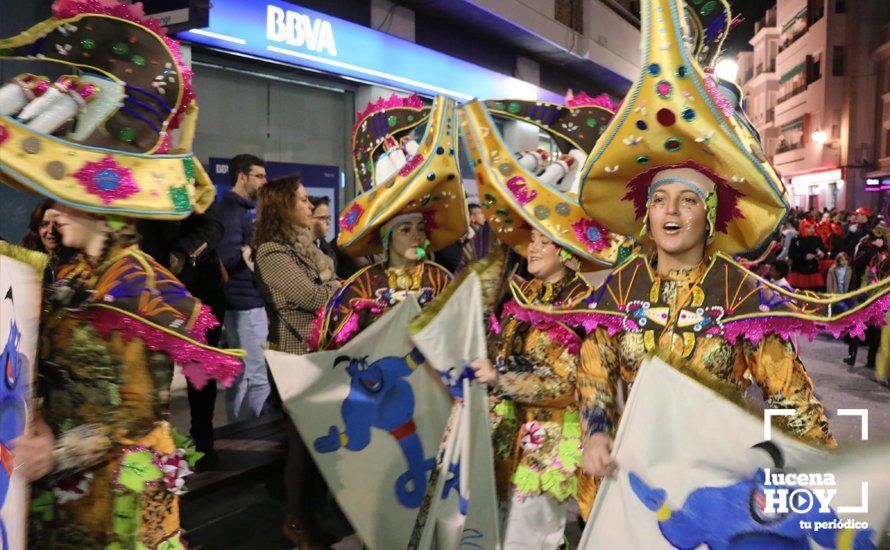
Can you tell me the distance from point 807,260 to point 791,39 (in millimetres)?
41613

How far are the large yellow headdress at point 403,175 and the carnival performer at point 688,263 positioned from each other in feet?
3.70

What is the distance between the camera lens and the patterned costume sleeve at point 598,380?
268cm

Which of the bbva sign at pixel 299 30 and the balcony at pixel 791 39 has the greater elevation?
the balcony at pixel 791 39

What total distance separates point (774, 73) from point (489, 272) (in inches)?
2447

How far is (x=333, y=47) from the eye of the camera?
30.0 feet

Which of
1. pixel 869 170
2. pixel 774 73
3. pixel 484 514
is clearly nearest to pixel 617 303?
pixel 484 514

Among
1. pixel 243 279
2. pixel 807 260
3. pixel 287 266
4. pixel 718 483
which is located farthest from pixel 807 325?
pixel 807 260

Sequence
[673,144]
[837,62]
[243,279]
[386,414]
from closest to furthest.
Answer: [673,144] < [386,414] < [243,279] < [837,62]

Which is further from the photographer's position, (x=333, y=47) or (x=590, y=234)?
(x=333, y=47)

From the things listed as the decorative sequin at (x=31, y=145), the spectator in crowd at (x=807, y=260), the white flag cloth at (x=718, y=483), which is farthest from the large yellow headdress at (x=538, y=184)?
the spectator in crowd at (x=807, y=260)

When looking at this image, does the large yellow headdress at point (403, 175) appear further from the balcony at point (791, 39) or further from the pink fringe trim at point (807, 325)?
the balcony at point (791, 39)

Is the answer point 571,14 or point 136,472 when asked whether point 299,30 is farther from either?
point 571,14

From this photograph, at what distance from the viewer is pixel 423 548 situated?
3.12 meters

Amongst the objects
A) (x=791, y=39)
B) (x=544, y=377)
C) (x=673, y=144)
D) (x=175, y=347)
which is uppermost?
(x=791, y=39)
